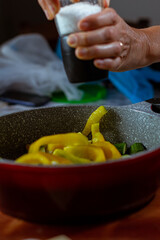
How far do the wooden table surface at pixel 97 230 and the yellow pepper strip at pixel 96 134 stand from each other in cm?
22

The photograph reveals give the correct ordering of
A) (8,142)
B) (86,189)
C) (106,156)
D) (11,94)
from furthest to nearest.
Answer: (11,94), (8,142), (106,156), (86,189)

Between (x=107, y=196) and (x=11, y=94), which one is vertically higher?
(x=107, y=196)

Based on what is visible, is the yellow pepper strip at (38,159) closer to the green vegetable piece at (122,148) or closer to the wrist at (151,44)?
the green vegetable piece at (122,148)

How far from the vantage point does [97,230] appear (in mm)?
597

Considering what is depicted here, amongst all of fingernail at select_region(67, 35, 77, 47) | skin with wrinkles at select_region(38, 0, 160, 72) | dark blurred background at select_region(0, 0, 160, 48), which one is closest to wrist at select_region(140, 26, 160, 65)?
skin with wrinkles at select_region(38, 0, 160, 72)

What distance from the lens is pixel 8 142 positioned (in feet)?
2.84

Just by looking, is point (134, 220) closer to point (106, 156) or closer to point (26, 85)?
point (106, 156)

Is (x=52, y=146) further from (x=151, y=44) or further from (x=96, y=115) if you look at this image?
(x=151, y=44)

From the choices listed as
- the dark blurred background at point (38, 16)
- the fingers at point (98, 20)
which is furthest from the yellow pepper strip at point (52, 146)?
the dark blurred background at point (38, 16)

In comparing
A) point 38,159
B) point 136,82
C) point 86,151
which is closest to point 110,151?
point 86,151

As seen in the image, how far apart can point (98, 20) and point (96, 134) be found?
26cm

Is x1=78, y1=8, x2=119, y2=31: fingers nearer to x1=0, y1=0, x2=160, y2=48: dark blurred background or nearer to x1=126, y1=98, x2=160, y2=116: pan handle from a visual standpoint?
x1=126, y1=98, x2=160, y2=116: pan handle

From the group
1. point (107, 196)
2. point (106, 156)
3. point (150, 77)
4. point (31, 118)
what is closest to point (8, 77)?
point (150, 77)

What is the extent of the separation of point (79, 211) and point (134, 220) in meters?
0.10
